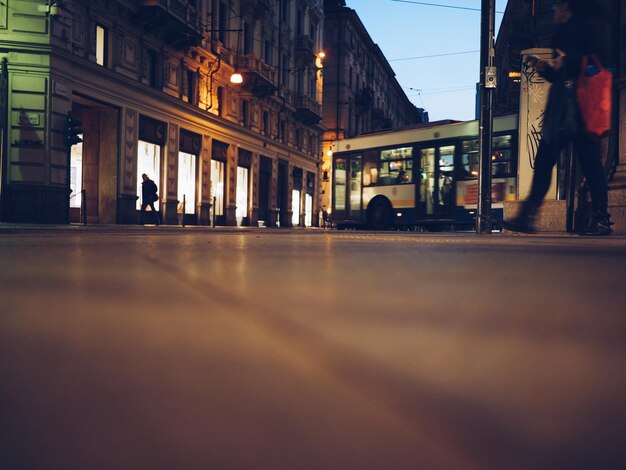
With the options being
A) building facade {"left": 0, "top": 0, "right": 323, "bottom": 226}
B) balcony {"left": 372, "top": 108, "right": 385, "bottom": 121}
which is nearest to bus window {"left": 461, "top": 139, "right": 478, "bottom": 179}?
building facade {"left": 0, "top": 0, "right": 323, "bottom": 226}

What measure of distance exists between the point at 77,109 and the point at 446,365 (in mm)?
19601

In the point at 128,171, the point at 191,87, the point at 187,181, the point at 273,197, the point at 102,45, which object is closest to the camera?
the point at 102,45

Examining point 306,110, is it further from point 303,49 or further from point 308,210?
point 308,210

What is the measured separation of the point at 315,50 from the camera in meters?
34.7

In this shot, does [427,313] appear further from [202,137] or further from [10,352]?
[202,137]

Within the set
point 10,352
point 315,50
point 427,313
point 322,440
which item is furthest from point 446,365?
point 315,50

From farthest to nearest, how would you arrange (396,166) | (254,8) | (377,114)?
(377,114)
(254,8)
(396,166)

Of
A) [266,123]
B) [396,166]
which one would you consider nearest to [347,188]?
[396,166]

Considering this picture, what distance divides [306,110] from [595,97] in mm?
27010

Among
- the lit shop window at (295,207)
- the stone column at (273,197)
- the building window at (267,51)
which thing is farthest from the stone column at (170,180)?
the lit shop window at (295,207)

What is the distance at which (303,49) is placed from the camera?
3181cm

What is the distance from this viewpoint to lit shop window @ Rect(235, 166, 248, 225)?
26602 millimetres

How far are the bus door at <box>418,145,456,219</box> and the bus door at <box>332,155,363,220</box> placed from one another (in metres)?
2.09

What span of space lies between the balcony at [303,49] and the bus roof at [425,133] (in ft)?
53.2
